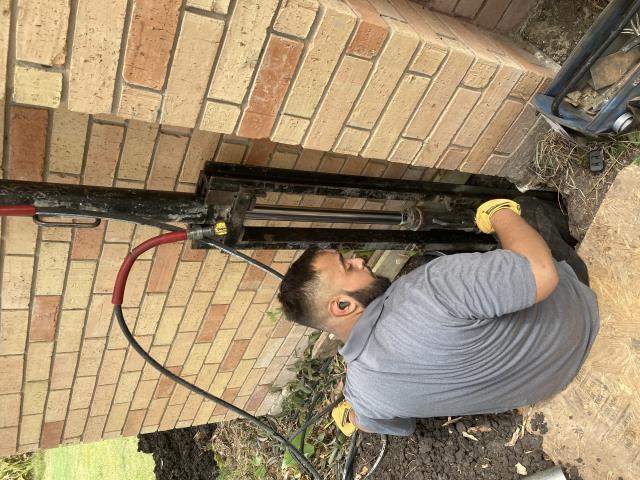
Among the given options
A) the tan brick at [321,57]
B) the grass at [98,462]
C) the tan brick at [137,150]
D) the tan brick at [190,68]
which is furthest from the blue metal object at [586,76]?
the grass at [98,462]

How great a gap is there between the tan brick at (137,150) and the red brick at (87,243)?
30 cm

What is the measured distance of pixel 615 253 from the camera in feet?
5.98

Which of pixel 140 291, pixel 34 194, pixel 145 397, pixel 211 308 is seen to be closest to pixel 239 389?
pixel 145 397

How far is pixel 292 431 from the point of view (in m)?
3.29

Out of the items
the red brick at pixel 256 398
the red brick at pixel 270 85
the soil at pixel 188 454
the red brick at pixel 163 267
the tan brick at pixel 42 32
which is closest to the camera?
the tan brick at pixel 42 32

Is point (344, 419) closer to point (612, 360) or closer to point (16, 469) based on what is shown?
point (612, 360)

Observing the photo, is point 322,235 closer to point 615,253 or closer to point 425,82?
point 425,82

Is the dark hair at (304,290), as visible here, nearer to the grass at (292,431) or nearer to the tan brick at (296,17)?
the tan brick at (296,17)

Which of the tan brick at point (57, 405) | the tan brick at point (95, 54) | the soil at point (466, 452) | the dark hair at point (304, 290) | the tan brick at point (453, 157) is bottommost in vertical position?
the tan brick at point (57, 405)

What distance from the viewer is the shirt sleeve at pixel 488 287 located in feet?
4.89

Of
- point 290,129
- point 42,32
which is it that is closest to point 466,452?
point 290,129

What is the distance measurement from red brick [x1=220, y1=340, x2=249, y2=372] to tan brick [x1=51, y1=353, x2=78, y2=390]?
0.74m

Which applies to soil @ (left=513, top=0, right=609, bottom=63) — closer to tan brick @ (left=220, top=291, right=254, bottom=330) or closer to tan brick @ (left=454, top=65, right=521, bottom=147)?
tan brick @ (left=454, top=65, right=521, bottom=147)

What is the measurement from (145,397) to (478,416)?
169 cm
